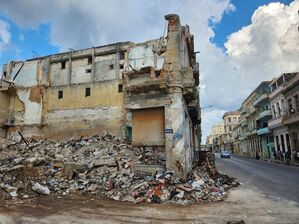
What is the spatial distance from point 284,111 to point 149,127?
875 inches

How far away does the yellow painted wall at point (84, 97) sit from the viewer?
87.8ft

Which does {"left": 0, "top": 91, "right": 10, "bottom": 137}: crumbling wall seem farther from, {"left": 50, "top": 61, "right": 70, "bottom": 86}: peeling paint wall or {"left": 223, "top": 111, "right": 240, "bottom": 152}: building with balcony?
{"left": 223, "top": 111, "right": 240, "bottom": 152}: building with balcony

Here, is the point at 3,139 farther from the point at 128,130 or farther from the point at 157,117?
the point at 157,117

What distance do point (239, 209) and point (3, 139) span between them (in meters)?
28.9

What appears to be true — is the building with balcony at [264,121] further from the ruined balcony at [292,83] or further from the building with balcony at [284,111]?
the ruined balcony at [292,83]

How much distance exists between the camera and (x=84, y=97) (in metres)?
27.9

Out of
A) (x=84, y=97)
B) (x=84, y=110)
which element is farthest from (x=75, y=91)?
(x=84, y=110)

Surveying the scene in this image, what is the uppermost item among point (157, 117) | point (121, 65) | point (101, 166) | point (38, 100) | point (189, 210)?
point (121, 65)

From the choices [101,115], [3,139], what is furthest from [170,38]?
[3,139]

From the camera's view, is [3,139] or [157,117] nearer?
[157,117]

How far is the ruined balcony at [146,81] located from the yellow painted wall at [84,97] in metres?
14.0

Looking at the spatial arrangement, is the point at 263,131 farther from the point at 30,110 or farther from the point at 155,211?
the point at 155,211

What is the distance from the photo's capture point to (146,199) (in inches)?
317

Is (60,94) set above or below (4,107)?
above
